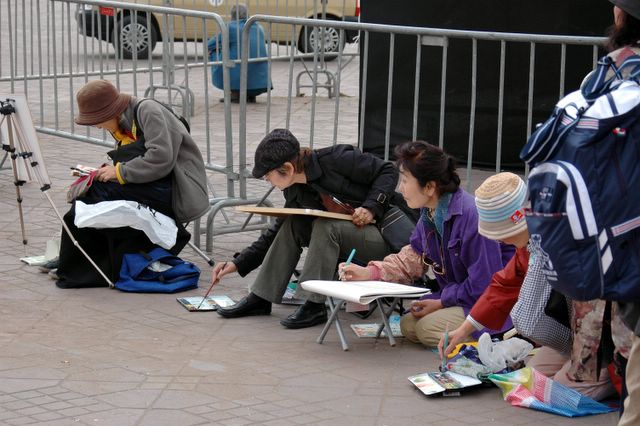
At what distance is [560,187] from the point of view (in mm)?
3035

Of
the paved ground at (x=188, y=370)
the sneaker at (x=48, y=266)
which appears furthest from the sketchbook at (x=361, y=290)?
the sneaker at (x=48, y=266)

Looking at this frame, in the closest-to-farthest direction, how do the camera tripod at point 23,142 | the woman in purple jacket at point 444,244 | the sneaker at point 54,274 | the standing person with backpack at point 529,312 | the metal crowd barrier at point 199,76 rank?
the standing person with backpack at point 529,312
the woman in purple jacket at point 444,244
the sneaker at point 54,274
the camera tripod at point 23,142
the metal crowd barrier at point 199,76

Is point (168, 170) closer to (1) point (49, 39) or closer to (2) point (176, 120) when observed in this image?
(2) point (176, 120)

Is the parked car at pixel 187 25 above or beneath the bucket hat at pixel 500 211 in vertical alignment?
above

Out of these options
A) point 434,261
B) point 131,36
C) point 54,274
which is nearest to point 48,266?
point 54,274

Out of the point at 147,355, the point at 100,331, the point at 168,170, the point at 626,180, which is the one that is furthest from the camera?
the point at 168,170

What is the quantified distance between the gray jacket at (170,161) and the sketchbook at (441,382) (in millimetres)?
2274

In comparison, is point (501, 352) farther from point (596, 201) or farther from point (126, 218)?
point (126, 218)

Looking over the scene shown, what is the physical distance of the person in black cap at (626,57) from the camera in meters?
3.14

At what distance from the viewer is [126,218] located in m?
6.49

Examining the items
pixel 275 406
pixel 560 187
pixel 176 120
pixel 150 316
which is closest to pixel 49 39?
pixel 176 120

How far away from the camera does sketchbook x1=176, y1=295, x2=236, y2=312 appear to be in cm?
620

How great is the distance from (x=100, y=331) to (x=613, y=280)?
337cm

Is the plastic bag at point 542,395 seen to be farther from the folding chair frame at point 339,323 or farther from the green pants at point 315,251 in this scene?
the green pants at point 315,251
